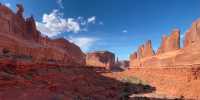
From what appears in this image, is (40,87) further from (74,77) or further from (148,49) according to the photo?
(148,49)

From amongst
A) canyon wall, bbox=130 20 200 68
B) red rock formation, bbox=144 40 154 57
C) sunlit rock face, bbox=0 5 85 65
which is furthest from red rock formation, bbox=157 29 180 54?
sunlit rock face, bbox=0 5 85 65

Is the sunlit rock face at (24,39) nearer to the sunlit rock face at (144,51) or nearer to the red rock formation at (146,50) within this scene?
the sunlit rock face at (144,51)

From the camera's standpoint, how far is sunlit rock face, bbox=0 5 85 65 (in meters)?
38.9

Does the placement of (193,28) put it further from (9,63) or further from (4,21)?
(9,63)

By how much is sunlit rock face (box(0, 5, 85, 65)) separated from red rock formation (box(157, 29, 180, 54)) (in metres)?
34.8

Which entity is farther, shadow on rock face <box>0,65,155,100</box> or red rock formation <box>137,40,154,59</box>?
red rock formation <box>137,40,154,59</box>

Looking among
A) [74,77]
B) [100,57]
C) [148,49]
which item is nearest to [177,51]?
[148,49]

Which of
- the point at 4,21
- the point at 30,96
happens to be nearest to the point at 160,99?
the point at 30,96

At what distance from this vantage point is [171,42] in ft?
236

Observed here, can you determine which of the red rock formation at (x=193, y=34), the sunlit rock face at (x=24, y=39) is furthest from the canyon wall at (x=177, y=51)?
the sunlit rock face at (x=24, y=39)

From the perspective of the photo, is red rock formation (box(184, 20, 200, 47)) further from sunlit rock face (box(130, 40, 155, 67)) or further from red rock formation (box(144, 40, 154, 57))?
red rock formation (box(144, 40, 154, 57))

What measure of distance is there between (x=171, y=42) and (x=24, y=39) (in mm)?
49351

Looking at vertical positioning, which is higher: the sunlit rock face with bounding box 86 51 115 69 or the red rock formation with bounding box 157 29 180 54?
the red rock formation with bounding box 157 29 180 54

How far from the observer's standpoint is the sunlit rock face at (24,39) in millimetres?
38925
